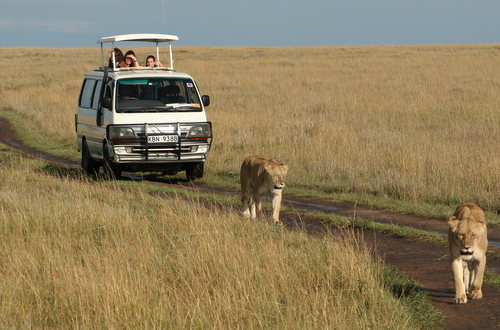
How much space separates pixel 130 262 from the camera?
20.4 feet

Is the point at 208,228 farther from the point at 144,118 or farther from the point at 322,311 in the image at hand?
the point at 144,118

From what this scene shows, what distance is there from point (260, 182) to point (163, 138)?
13.2 ft

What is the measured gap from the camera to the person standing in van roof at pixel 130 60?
14.4 meters

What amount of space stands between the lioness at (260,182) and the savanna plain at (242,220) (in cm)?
31

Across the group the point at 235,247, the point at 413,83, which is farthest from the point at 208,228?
the point at 413,83

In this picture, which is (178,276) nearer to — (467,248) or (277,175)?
(467,248)

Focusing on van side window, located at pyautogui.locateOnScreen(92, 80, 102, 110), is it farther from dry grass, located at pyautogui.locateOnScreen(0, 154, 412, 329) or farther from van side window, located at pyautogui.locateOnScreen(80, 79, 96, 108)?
dry grass, located at pyautogui.locateOnScreen(0, 154, 412, 329)

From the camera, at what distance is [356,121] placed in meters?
19.2

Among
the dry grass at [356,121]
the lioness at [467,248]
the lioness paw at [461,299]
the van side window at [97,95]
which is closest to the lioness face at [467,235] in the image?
the lioness at [467,248]

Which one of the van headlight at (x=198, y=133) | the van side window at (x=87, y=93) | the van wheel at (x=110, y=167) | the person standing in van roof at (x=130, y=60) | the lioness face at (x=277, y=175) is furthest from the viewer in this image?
the person standing in van roof at (x=130, y=60)

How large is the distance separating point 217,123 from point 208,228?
12.1 metres

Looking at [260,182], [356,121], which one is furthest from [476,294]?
[356,121]

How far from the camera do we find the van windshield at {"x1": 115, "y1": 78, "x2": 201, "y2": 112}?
1241 centimetres

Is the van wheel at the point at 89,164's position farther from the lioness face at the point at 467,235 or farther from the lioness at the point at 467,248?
the lioness face at the point at 467,235
